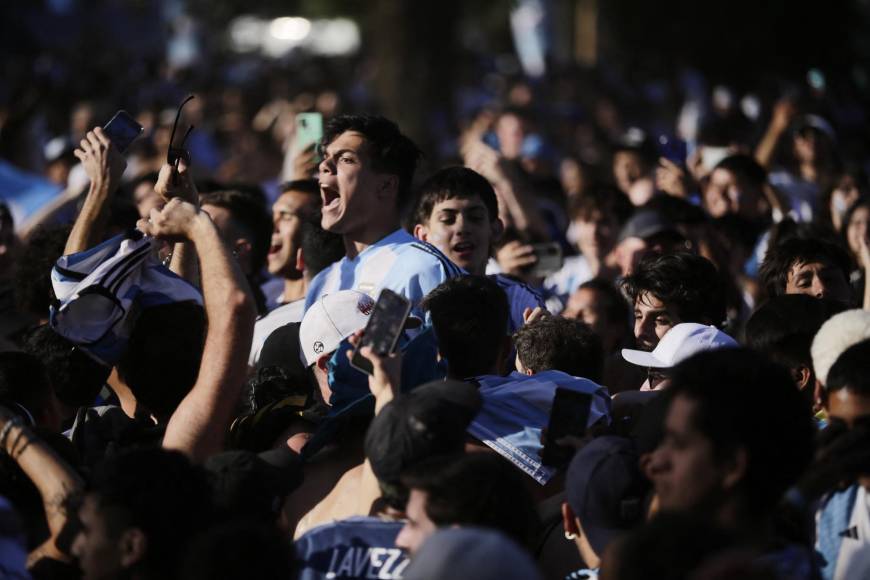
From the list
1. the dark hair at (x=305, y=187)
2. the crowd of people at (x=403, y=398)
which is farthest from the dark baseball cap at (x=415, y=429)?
the dark hair at (x=305, y=187)

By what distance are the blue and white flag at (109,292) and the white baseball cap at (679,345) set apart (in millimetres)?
1584

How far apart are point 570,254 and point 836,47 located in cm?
1727

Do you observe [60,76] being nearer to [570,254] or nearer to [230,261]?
[570,254]

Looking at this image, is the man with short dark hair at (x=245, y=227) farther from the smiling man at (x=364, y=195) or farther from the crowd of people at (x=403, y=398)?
the smiling man at (x=364, y=195)

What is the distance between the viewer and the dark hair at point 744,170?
985cm

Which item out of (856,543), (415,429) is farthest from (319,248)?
(856,543)

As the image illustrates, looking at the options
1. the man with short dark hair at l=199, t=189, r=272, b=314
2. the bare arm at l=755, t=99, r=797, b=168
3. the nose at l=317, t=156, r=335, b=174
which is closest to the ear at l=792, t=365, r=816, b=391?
the nose at l=317, t=156, r=335, b=174

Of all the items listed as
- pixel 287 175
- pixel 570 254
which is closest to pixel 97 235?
pixel 287 175

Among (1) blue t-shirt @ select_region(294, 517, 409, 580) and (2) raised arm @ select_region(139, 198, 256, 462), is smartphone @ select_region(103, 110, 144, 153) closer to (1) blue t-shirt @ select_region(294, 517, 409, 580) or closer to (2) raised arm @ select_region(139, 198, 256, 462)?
(2) raised arm @ select_region(139, 198, 256, 462)

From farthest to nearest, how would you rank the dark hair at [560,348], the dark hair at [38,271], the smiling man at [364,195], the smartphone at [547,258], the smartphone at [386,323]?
the smartphone at [547,258], the dark hair at [38,271], the smiling man at [364,195], the dark hair at [560,348], the smartphone at [386,323]

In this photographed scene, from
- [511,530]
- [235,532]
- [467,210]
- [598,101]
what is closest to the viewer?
[235,532]

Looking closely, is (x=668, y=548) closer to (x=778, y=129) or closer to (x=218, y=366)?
(x=218, y=366)

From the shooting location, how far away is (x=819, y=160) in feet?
39.9

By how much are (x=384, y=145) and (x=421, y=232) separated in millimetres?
758
